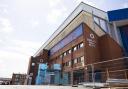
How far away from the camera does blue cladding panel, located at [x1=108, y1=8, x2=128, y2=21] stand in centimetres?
2587

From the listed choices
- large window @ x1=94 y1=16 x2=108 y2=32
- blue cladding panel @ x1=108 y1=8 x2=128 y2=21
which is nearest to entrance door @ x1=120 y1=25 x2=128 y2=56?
blue cladding panel @ x1=108 y1=8 x2=128 y2=21

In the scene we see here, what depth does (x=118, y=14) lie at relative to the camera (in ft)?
86.3

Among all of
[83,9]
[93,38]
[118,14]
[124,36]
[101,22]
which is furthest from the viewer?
[124,36]

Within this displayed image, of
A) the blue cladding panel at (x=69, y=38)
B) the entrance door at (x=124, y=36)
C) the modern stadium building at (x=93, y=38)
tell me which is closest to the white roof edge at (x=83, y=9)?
the modern stadium building at (x=93, y=38)

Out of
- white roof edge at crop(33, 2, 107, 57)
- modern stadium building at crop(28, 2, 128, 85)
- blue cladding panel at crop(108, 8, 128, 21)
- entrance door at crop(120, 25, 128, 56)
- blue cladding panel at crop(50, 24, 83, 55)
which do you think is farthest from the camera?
blue cladding panel at crop(50, 24, 83, 55)

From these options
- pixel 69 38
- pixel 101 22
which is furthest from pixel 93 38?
pixel 69 38

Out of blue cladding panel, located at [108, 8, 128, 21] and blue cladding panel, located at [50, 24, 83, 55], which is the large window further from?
blue cladding panel, located at [50, 24, 83, 55]

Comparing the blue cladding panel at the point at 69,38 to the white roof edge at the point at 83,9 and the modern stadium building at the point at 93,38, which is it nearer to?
the modern stadium building at the point at 93,38

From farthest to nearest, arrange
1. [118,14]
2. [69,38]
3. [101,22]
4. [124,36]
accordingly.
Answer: [69,38], [124,36], [101,22], [118,14]

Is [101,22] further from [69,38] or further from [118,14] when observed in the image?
[69,38]

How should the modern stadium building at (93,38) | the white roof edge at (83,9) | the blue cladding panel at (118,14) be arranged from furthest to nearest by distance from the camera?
1. the blue cladding panel at (118,14)
2. the white roof edge at (83,9)
3. the modern stadium building at (93,38)

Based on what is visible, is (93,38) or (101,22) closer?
(93,38)

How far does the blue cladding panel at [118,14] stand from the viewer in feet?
84.9

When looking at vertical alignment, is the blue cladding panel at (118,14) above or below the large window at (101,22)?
above
